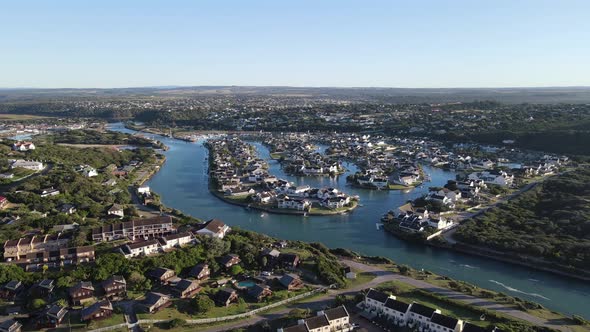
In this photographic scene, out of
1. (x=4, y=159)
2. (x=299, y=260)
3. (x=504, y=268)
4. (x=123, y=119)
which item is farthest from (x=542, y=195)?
(x=123, y=119)

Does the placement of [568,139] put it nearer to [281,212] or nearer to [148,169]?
[281,212]

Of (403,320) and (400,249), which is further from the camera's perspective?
(400,249)

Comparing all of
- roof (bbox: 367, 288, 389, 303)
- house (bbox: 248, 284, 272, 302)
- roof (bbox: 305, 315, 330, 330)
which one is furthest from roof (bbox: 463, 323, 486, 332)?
house (bbox: 248, 284, 272, 302)

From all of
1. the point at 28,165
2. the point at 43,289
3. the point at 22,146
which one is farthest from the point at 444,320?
the point at 22,146

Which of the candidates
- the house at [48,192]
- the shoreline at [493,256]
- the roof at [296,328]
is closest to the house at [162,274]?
the roof at [296,328]

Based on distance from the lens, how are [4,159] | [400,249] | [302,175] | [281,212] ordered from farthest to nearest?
[302,175] < [4,159] < [281,212] < [400,249]

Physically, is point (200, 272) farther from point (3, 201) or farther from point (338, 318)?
point (3, 201)
